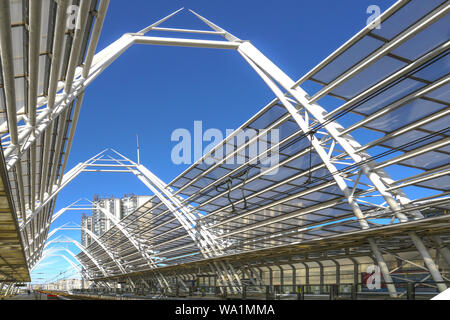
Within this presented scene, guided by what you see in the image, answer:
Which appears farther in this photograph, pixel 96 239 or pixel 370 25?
pixel 96 239

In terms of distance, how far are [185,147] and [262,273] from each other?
2243cm

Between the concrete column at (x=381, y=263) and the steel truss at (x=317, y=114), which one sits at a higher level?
the steel truss at (x=317, y=114)

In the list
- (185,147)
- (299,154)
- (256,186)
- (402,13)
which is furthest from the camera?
(185,147)

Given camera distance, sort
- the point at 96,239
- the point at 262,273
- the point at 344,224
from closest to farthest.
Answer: the point at 344,224
the point at 262,273
the point at 96,239

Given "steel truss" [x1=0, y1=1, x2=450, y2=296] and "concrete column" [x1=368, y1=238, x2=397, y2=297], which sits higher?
"steel truss" [x1=0, y1=1, x2=450, y2=296]

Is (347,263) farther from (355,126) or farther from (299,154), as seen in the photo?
(355,126)

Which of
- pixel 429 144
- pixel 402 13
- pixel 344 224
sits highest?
pixel 402 13

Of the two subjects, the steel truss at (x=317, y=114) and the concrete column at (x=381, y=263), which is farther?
the concrete column at (x=381, y=263)

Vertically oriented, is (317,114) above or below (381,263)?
above

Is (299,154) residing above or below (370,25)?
below

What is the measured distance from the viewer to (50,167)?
27406 mm

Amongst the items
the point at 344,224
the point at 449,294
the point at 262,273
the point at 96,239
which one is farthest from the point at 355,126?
the point at 96,239

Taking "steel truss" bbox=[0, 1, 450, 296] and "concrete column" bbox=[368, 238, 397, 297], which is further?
"concrete column" bbox=[368, 238, 397, 297]
